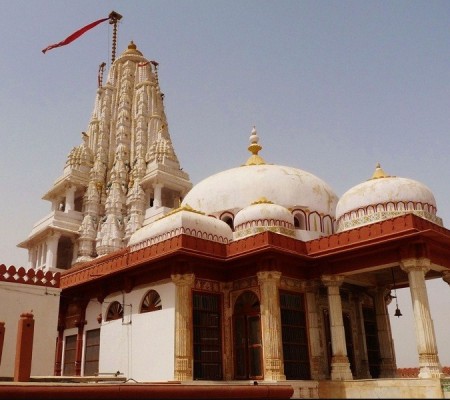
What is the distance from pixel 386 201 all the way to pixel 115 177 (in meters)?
28.6

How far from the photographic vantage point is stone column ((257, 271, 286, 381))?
1630 cm

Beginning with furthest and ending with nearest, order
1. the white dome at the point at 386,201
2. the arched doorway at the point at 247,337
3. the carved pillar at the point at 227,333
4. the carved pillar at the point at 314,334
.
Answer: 1. the white dome at the point at 386,201
2. the carved pillar at the point at 314,334
3. the carved pillar at the point at 227,333
4. the arched doorway at the point at 247,337

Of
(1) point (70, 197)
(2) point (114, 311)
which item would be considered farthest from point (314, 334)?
(1) point (70, 197)

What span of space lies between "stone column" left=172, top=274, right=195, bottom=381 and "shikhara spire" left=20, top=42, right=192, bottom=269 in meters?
21.0

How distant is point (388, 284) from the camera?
68.6 ft

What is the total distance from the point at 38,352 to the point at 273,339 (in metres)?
7.43

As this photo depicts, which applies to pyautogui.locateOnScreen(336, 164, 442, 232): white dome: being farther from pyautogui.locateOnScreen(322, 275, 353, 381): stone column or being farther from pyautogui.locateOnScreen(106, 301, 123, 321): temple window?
pyautogui.locateOnScreen(106, 301, 123, 321): temple window

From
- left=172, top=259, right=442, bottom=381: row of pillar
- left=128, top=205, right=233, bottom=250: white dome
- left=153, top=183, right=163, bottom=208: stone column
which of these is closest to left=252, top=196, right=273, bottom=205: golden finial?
left=128, top=205, right=233, bottom=250: white dome

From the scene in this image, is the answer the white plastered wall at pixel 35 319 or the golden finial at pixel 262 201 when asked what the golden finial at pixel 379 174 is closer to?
the golden finial at pixel 262 201

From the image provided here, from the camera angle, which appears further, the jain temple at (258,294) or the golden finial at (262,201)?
the golden finial at (262,201)

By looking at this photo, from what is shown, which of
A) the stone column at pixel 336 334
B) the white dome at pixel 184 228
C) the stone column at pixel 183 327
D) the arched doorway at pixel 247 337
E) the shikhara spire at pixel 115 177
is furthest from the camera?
the shikhara spire at pixel 115 177

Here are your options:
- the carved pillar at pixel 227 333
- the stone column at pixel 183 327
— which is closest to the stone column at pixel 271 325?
the carved pillar at pixel 227 333

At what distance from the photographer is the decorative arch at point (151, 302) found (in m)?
17.8

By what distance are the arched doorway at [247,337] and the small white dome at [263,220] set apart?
276 cm
